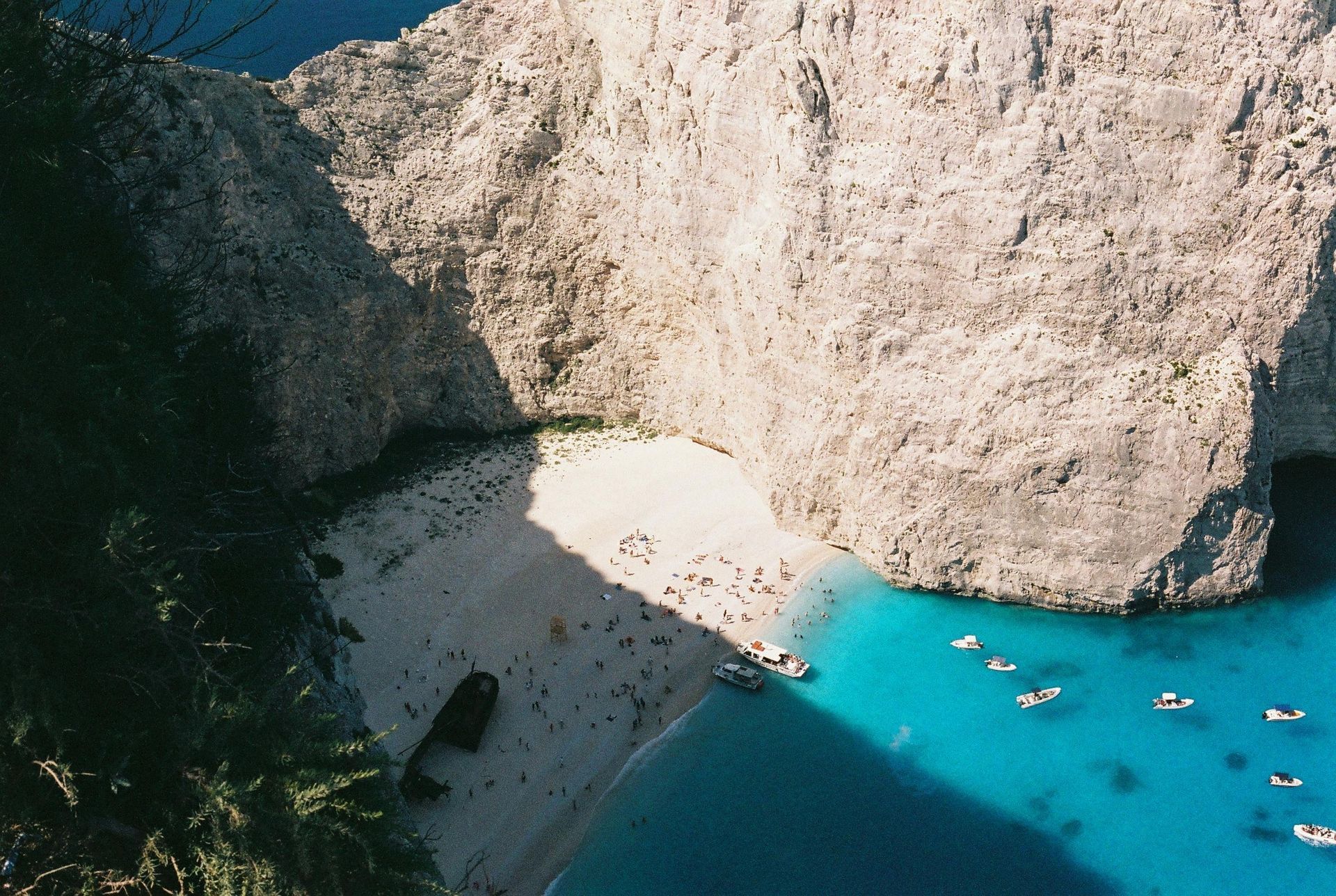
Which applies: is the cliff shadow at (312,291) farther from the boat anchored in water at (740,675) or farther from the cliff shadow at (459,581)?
the boat anchored in water at (740,675)

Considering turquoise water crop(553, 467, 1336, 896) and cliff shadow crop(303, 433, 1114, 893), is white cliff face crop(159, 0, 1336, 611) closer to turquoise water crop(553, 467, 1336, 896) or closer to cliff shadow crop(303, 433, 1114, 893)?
turquoise water crop(553, 467, 1336, 896)

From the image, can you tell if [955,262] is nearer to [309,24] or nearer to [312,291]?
[312,291]

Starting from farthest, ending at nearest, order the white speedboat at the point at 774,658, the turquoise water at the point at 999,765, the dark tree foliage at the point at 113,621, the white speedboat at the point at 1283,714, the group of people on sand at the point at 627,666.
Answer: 1. the white speedboat at the point at 774,658
2. the group of people on sand at the point at 627,666
3. the white speedboat at the point at 1283,714
4. the turquoise water at the point at 999,765
5. the dark tree foliage at the point at 113,621

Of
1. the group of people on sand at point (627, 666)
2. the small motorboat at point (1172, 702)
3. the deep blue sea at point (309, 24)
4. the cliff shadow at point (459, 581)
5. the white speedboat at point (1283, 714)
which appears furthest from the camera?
the deep blue sea at point (309, 24)

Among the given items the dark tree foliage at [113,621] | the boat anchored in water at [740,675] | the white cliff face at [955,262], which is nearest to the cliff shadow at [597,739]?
the boat anchored in water at [740,675]

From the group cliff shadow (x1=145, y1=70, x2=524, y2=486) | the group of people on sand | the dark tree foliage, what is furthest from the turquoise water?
cliff shadow (x1=145, y1=70, x2=524, y2=486)
